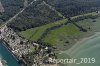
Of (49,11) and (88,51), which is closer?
(88,51)

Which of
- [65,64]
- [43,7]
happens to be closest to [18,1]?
[43,7]

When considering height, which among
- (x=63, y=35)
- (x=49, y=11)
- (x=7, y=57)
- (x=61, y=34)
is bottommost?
(x=7, y=57)

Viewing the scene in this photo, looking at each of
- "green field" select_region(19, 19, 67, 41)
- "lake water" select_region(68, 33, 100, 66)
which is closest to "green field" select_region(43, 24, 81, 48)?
"green field" select_region(19, 19, 67, 41)

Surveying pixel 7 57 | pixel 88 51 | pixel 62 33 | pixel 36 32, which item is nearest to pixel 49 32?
pixel 36 32

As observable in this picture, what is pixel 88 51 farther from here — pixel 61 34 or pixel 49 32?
pixel 49 32

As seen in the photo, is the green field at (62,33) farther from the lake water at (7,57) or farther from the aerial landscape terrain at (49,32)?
the lake water at (7,57)

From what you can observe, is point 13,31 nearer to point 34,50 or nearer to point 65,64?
point 34,50
